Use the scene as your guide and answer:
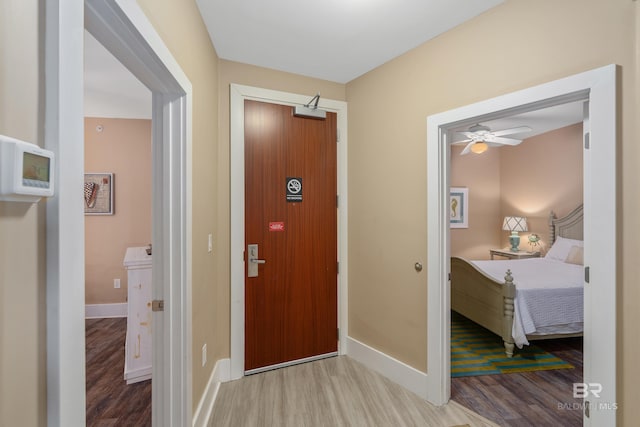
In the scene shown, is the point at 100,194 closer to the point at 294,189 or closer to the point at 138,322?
the point at 138,322

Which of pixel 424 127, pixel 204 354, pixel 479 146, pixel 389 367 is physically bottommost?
pixel 389 367

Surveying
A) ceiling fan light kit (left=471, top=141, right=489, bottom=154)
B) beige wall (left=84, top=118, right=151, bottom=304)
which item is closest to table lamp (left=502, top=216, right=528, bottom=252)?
ceiling fan light kit (left=471, top=141, right=489, bottom=154)

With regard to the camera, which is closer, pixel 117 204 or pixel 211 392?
pixel 211 392

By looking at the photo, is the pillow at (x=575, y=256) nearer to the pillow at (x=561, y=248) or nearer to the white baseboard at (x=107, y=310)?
the pillow at (x=561, y=248)

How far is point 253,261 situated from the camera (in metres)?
2.55

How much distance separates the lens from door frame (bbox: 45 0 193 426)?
0.61m

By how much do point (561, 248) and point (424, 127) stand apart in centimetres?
345

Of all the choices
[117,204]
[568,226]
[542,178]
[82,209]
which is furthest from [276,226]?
[542,178]

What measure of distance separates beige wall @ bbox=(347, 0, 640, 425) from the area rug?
0.81 meters

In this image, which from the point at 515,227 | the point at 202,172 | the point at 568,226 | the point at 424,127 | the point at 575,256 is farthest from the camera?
the point at 515,227

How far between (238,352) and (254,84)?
2.23 metres

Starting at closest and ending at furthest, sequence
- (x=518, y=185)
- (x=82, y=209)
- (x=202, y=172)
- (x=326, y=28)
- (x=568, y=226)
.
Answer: (x=82, y=209) → (x=202, y=172) → (x=326, y=28) → (x=568, y=226) → (x=518, y=185)

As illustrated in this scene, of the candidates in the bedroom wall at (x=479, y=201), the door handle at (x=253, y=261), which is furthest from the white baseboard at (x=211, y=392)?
the bedroom wall at (x=479, y=201)

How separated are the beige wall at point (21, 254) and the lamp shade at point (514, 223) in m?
5.86
